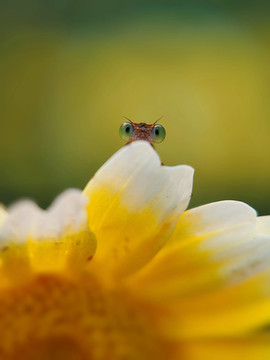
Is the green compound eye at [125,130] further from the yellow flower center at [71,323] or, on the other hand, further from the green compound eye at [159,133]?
the yellow flower center at [71,323]

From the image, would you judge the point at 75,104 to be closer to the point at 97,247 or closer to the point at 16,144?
the point at 16,144

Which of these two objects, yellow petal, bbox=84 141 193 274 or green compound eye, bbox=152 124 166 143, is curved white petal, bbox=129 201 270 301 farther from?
green compound eye, bbox=152 124 166 143

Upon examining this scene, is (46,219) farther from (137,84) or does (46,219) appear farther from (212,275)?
(137,84)

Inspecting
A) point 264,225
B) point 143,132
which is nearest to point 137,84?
point 143,132

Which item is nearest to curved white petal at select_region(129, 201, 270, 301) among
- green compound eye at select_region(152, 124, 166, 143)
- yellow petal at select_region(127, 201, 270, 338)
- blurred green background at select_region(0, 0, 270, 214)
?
yellow petal at select_region(127, 201, 270, 338)

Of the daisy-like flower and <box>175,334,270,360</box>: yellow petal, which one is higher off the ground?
the daisy-like flower

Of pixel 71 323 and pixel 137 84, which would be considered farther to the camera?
pixel 137 84

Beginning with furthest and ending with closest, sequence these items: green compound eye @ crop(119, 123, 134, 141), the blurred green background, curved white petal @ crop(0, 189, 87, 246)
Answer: the blurred green background < green compound eye @ crop(119, 123, 134, 141) < curved white petal @ crop(0, 189, 87, 246)

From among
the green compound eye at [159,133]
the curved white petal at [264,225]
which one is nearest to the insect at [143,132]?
the green compound eye at [159,133]
